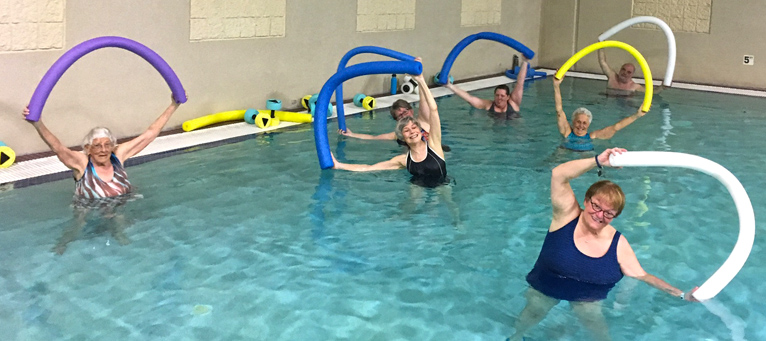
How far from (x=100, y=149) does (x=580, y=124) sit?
16.3 feet

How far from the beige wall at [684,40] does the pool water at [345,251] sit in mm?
5571

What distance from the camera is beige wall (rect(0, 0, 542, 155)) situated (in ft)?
25.8

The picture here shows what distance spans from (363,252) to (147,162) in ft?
10.1

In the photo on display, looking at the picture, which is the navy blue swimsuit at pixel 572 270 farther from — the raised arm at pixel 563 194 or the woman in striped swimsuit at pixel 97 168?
→ the woman in striped swimsuit at pixel 97 168

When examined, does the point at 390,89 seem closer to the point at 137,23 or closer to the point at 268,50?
the point at 268,50

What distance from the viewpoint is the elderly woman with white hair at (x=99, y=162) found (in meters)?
6.33

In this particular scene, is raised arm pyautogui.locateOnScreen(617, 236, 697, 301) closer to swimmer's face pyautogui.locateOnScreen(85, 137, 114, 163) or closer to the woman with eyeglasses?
the woman with eyeglasses

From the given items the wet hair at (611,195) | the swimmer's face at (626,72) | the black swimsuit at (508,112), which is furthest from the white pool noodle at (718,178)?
the swimmer's face at (626,72)

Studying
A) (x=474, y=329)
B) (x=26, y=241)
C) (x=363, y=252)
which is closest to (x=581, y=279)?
(x=474, y=329)

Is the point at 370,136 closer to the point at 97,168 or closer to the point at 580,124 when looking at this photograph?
the point at 580,124

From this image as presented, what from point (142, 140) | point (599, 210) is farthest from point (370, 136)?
point (599, 210)

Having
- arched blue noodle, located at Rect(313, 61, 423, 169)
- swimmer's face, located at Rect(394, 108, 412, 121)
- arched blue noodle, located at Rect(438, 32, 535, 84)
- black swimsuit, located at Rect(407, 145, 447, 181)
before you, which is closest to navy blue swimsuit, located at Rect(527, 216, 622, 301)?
black swimsuit, located at Rect(407, 145, 447, 181)

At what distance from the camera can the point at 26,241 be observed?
5770mm

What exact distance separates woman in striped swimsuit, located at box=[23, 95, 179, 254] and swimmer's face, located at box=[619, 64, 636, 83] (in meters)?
8.06
